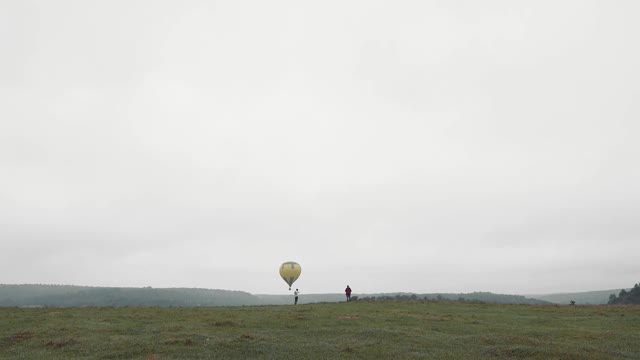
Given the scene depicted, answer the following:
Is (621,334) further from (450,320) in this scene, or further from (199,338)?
(199,338)

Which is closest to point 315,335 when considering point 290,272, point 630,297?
point 290,272

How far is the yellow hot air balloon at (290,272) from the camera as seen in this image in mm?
84312

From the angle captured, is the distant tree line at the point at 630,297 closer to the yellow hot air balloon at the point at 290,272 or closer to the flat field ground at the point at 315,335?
the flat field ground at the point at 315,335

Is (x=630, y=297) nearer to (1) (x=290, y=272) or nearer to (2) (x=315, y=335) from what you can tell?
(1) (x=290, y=272)

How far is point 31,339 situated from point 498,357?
33287 mm

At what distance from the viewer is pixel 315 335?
3447 centimetres

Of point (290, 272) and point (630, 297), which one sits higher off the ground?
point (290, 272)

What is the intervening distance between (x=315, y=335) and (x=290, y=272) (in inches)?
1984

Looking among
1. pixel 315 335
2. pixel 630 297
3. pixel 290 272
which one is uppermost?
pixel 290 272

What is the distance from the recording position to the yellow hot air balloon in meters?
84.3

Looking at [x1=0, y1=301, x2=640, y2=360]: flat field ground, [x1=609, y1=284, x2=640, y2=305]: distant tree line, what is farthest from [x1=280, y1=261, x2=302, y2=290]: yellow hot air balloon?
[x1=609, y1=284, x2=640, y2=305]: distant tree line

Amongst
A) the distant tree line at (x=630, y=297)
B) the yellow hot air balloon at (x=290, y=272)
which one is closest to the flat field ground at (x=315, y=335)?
the yellow hot air balloon at (x=290, y=272)

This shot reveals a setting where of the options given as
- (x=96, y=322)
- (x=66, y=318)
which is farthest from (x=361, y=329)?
(x=66, y=318)

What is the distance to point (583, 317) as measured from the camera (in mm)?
47656
